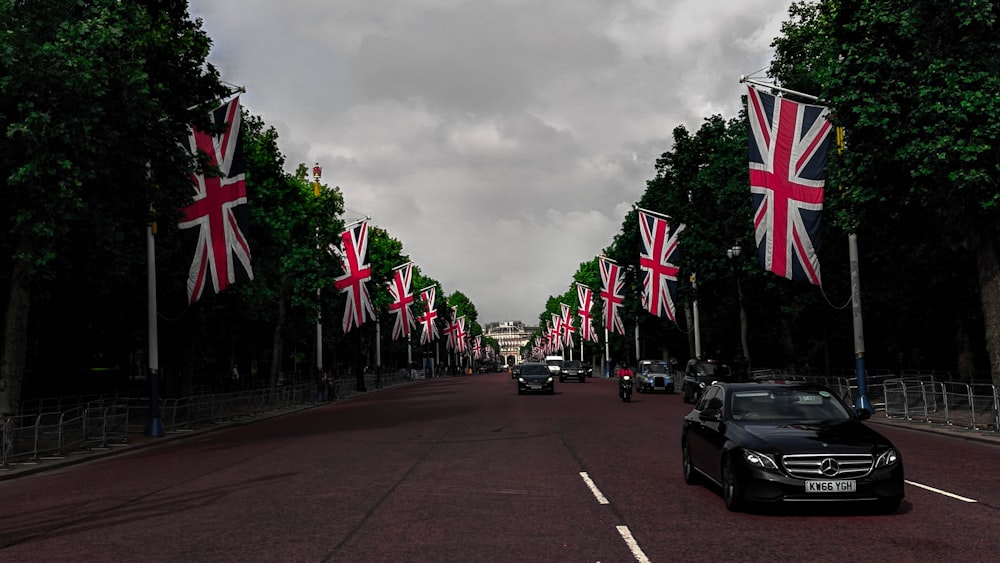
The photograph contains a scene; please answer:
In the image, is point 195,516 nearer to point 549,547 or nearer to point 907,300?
point 549,547

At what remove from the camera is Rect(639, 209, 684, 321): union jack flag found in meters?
45.8

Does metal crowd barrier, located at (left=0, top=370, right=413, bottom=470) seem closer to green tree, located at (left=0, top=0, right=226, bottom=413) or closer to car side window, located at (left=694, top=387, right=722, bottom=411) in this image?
green tree, located at (left=0, top=0, right=226, bottom=413)

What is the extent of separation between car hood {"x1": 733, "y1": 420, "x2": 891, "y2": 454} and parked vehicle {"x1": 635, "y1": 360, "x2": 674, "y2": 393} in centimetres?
3950

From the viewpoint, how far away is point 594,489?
12.6 m

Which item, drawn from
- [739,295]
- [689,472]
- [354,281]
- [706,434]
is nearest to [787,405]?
[706,434]

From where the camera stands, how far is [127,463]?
1933 centimetres

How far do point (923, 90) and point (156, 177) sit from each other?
1901 cm

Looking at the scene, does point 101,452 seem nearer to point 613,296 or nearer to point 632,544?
point 632,544

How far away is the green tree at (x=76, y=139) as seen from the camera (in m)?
19.0

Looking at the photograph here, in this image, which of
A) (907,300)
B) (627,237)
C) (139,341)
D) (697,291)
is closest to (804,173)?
(907,300)

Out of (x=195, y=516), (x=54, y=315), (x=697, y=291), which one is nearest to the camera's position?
(x=195, y=516)

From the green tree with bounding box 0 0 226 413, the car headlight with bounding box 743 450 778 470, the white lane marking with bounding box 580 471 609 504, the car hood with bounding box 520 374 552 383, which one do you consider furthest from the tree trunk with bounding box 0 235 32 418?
the car hood with bounding box 520 374 552 383

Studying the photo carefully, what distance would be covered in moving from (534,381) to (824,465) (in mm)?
40764

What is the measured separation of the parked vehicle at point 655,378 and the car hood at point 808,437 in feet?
130
